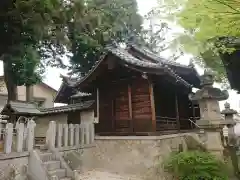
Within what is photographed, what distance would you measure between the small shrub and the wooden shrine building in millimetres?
1806

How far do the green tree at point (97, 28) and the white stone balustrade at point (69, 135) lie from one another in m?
7.12

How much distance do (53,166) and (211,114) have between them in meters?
6.92

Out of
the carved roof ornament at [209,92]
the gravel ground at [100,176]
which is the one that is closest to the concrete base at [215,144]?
the carved roof ornament at [209,92]

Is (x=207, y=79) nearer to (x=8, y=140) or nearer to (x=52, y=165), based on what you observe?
(x=52, y=165)

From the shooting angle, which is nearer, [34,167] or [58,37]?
[34,167]

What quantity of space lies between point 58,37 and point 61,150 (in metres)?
7.24

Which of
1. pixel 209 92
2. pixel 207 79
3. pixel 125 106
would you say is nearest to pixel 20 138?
pixel 125 106

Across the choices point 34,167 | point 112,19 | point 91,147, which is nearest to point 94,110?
point 91,147

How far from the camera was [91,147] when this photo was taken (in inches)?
446

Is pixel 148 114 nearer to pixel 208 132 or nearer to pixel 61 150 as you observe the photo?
pixel 208 132

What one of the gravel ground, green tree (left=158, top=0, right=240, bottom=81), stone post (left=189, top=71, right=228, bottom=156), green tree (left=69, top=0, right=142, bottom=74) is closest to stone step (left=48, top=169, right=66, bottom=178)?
the gravel ground

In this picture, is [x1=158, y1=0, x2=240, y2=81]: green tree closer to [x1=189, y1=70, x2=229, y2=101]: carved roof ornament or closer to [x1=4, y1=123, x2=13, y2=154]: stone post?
[x1=189, y1=70, x2=229, y2=101]: carved roof ornament

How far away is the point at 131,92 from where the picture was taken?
35.2 feet

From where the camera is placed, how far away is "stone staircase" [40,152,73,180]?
322 inches
